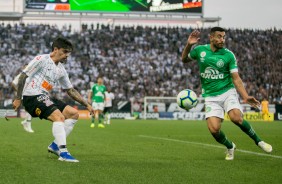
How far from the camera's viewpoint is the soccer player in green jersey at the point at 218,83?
34.0ft

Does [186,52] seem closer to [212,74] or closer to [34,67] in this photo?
[212,74]

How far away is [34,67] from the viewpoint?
9586 mm

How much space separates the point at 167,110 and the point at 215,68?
32353mm

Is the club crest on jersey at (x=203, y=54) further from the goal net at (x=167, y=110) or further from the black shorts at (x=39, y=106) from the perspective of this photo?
the goal net at (x=167, y=110)

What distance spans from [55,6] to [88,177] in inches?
1608

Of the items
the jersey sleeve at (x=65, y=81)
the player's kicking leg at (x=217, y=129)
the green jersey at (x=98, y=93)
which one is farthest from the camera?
the green jersey at (x=98, y=93)

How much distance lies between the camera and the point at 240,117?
1040cm

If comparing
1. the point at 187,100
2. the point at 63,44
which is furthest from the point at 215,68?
the point at 63,44

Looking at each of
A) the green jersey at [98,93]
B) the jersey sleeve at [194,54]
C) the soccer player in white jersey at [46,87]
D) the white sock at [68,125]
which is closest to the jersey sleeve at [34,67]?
the soccer player in white jersey at [46,87]

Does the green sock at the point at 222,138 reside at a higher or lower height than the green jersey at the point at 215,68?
lower

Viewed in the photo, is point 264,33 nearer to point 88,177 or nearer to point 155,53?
point 155,53

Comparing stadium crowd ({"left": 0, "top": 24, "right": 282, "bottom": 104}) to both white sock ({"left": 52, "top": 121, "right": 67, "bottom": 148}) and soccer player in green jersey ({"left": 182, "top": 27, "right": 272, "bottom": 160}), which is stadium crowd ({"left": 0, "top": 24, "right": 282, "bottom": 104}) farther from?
white sock ({"left": 52, "top": 121, "right": 67, "bottom": 148})

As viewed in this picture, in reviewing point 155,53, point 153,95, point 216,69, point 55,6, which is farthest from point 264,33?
point 216,69

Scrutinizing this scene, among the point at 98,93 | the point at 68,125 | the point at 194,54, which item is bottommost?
the point at 98,93
